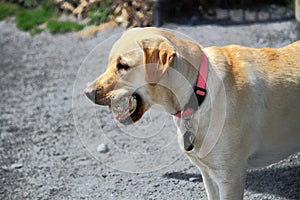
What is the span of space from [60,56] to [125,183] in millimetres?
3489

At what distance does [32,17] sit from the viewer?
918cm

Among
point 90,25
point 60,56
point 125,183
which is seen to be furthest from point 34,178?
point 90,25

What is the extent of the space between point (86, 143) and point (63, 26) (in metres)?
3.52

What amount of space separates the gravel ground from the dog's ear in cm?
155

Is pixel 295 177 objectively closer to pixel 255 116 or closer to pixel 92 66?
pixel 255 116

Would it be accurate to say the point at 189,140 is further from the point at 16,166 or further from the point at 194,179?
the point at 16,166

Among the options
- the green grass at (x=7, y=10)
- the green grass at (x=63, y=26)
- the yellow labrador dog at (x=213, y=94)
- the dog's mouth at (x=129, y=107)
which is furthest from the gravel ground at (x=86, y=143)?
the green grass at (x=7, y=10)

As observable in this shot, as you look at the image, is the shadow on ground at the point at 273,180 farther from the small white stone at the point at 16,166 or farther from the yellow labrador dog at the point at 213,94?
the small white stone at the point at 16,166

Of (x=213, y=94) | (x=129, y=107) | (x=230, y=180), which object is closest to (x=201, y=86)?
(x=213, y=94)

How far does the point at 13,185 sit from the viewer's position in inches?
194

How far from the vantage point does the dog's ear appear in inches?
125

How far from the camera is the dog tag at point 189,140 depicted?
3.45 metres

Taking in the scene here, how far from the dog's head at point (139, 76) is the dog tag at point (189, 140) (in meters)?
0.16

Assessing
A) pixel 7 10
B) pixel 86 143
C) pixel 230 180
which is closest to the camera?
pixel 230 180
